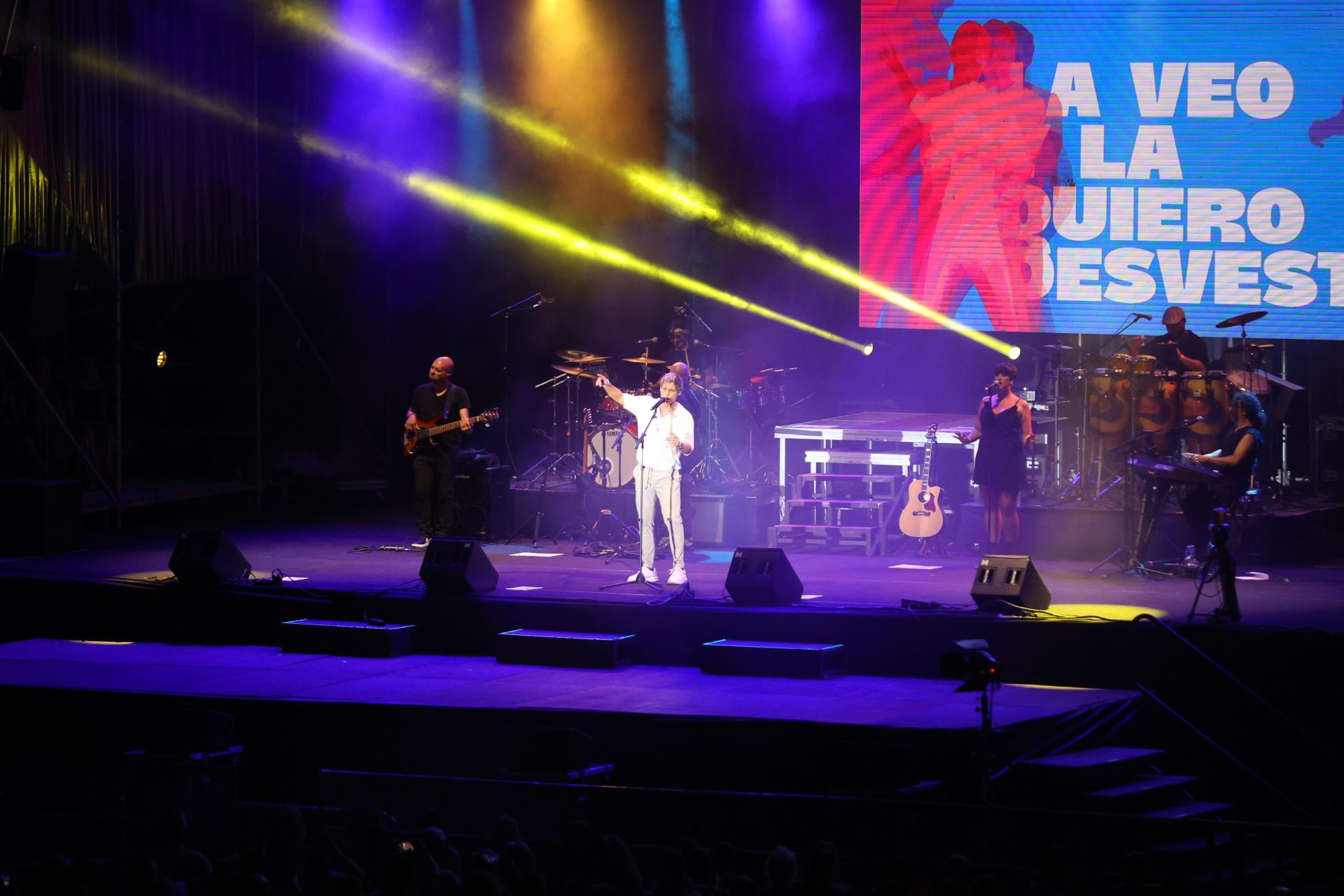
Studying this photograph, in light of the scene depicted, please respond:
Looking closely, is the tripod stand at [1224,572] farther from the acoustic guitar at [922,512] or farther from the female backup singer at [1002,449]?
the acoustic guitar at [922,512]

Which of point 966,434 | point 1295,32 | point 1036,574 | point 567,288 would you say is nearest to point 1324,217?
point 1295,32

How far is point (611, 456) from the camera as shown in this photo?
13945 mm

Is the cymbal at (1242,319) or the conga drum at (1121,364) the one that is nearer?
the cymbal at (1242,319)

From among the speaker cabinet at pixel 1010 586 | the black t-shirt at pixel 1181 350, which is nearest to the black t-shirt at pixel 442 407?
the speaker cabinet at pixel 1010 586

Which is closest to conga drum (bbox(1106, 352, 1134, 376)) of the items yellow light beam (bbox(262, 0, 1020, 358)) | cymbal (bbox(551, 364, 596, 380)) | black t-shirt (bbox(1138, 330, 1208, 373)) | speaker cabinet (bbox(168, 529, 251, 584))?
black t-shirt (bbox(1138, 330, 1208, 373))

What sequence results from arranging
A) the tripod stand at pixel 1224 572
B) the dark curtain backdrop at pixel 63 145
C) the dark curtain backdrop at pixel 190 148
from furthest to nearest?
1. the dark curtain backdrop at pixel 190 148
2. the dark curtain backdrop at pixel 63 145
3. the tripod stand at pixel 1224 572

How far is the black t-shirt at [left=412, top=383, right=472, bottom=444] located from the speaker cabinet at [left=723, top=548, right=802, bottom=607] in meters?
3.90

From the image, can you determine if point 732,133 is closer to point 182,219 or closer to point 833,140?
point 833,140

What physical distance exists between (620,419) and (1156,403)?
16.1 feet

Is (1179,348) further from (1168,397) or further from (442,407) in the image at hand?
(442,407)

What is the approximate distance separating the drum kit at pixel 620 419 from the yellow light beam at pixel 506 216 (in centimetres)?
92

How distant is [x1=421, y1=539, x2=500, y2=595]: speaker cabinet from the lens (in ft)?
35.5

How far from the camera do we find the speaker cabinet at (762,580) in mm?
10359

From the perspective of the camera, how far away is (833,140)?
54.7ft
